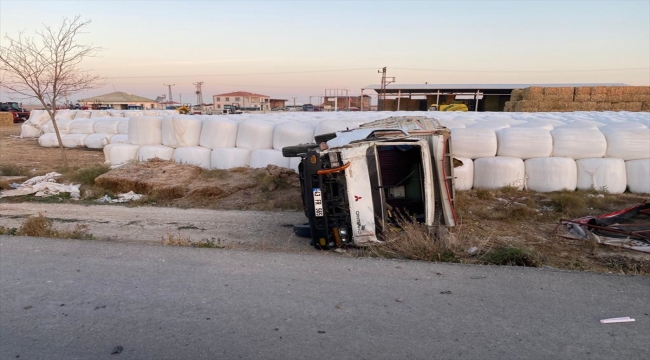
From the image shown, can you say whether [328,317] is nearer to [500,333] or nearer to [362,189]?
[500,333]

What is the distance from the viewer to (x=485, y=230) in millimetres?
6395

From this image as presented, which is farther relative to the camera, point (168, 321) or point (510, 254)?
point (510, 254)

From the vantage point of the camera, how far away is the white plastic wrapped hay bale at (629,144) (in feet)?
27.6

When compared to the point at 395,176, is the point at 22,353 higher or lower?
lower

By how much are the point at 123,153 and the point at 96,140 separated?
32.1 ft

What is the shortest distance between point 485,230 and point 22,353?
18.1 feet

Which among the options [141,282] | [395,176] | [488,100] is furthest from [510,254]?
[488,100]

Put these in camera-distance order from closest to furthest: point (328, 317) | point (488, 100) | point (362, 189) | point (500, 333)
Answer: point (500, 333), point (328, 317), point (362, 189), point (488, 100)

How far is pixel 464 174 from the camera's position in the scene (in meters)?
8.59

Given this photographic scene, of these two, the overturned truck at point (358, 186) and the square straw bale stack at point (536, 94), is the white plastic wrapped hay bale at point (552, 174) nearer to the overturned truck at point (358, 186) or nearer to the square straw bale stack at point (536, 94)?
A: the overturned truck at point (358, 186)

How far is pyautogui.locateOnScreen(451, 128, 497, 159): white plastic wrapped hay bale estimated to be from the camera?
8734 mm

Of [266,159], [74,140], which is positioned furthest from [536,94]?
[74,140]

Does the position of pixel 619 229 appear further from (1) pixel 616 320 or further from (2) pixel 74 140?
(2) pixel 74 140

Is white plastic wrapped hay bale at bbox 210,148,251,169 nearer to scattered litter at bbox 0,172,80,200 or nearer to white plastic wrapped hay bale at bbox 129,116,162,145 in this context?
white plastic wrapped hay bale at bbox 129,116,162,145
